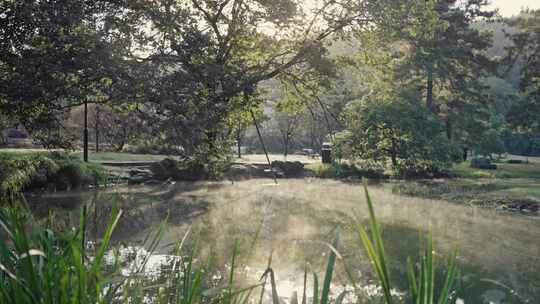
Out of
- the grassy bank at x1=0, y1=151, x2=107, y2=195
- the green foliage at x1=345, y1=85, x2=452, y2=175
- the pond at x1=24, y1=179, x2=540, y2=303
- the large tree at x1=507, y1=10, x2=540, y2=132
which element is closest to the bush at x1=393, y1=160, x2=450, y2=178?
the green foliage at x1=345, y1=85, x2=452, y2=175

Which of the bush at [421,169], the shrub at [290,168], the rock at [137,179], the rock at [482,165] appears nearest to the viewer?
the rock at [137,179]

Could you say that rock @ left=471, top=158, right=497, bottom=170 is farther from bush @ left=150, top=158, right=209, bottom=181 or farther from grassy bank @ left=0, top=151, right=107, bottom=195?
grassy bank @ left=0, top=151, right=107, bottom=195

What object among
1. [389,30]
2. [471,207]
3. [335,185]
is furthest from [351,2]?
[335,185]

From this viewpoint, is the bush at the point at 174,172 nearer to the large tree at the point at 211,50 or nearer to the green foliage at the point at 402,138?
the green foliage at the point at 402,138

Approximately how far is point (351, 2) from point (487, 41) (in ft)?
69.4

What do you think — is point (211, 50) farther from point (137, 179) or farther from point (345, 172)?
point (345, 172)

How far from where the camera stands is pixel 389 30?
401 inches

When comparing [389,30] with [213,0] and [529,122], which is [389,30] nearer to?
[213,0]

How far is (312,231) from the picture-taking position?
9258 mm

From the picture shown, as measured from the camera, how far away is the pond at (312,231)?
622 cm

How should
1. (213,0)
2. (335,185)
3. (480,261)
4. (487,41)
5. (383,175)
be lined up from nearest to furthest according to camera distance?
(480,261) → (213,0) → (335,185) → (383,175) → (487,41)

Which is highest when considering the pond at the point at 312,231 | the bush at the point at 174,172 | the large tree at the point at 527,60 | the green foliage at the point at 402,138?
the large tree at the point at 527,60

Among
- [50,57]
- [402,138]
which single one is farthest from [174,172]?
[50,57]

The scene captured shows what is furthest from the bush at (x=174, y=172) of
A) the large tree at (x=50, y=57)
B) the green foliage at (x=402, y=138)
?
the large tree at (x=50, y=57)
